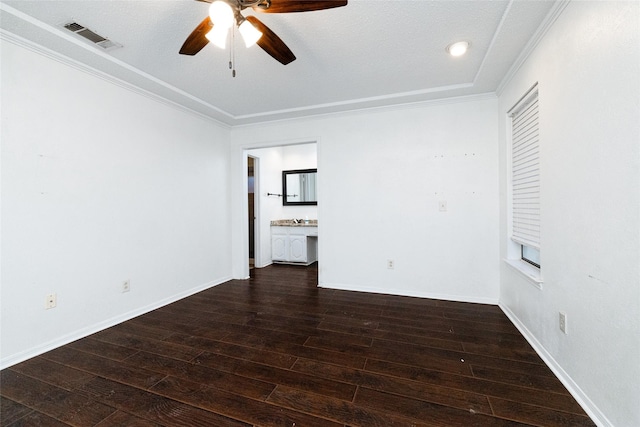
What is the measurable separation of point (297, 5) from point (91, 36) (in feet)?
5.67

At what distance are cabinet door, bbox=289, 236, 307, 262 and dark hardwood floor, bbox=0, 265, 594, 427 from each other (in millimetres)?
2280

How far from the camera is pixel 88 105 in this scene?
2.45m

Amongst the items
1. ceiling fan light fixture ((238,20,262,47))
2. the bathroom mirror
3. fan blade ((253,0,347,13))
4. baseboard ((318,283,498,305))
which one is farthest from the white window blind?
the bathroom mirror

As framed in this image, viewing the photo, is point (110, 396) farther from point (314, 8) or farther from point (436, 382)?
point (314, 8)

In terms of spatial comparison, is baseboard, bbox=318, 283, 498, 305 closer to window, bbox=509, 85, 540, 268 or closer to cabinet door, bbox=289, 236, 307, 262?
window, bbox=509, 85, 540, 268

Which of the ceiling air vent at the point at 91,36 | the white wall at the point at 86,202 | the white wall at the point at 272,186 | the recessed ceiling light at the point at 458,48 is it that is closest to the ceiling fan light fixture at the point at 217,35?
the ceiling air vent at the point at 91,36

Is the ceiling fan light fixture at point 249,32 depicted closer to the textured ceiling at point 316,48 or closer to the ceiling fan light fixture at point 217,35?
the ceiling fan light fixture at point 217,35

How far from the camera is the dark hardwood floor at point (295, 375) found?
1.45 metres

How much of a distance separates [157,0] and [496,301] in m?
4.08

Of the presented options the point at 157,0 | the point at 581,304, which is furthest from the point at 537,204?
the point at 157,0

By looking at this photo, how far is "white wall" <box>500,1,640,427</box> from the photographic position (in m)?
1.18

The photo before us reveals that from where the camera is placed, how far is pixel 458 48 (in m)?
2.19

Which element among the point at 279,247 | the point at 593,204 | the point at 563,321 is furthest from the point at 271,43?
the point at 279,247

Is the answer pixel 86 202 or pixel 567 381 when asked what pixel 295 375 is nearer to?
pixel 567 381
